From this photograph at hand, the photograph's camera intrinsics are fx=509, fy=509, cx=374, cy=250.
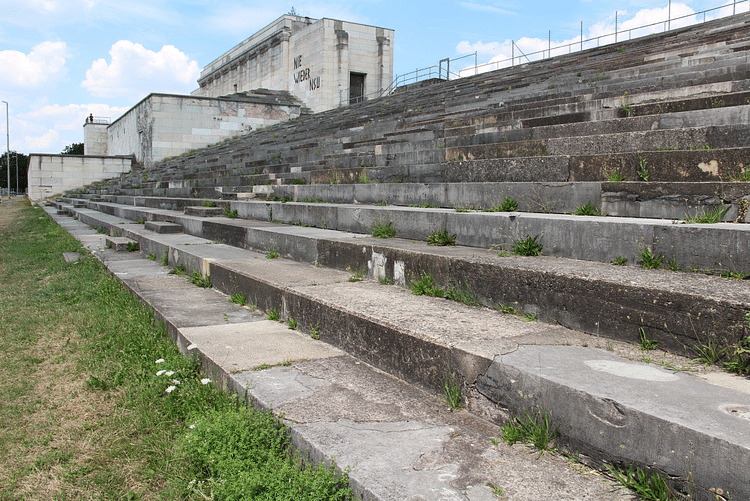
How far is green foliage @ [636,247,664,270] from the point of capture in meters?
2.82

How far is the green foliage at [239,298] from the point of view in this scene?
441 cm

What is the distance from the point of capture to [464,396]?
2.28m

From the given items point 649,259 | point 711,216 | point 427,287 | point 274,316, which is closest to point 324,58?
point 274,316

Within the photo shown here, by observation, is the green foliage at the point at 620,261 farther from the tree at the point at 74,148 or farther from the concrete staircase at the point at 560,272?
the tree at the point at 74,148

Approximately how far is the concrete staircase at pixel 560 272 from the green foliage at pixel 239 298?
0.08 meters

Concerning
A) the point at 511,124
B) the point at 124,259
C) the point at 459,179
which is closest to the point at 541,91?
the point at 511,124

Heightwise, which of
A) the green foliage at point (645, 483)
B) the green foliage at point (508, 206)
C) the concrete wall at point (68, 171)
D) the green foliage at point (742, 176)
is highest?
the concrete wall at point (68, 171)

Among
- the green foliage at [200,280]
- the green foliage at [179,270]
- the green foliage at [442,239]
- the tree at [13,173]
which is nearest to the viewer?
the green foliage at [442,239]

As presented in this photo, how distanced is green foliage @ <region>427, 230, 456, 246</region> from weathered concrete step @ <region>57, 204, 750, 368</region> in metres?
0.11

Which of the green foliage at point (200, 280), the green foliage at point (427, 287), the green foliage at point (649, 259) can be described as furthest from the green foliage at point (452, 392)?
the green foliage at point (200, 280)

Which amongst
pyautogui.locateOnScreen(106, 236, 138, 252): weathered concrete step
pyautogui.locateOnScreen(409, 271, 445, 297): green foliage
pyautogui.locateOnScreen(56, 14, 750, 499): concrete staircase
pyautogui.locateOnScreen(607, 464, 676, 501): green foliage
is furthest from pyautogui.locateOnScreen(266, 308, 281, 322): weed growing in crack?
pyautogui.locateOnScreen(106, 236, 138, 252): weathered concrete step

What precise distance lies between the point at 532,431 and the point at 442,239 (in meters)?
2.49

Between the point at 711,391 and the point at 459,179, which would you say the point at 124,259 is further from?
the point at 711,391

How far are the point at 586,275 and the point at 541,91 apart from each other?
7923 mm
